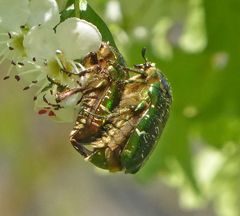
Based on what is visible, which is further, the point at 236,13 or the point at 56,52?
the point at 236,13

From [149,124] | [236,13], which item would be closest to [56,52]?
[149,124]

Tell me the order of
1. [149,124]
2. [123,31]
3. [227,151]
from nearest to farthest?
1. [149,124]
2. [123,31]
3. [227,151]

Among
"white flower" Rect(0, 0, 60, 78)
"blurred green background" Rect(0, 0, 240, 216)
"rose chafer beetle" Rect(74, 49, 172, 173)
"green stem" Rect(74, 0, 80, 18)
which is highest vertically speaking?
"blurred green background" Rect(0, 0, 240, 216)

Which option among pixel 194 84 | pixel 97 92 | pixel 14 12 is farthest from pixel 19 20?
pixel 194 84

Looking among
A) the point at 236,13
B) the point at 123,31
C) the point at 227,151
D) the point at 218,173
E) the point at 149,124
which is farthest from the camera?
the point at 218,173

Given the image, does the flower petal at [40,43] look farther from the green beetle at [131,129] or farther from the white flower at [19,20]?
the green beetle at [131,129]

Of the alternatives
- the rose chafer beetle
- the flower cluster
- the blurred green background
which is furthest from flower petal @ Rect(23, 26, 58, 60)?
the blurred green background

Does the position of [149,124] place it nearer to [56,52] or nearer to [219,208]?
[56,52]

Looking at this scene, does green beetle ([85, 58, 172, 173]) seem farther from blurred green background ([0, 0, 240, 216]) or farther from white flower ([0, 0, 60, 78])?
blurred green background ([0, 0, 240, 216])

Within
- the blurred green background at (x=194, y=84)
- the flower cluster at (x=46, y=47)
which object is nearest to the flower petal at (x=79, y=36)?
the flower cluster at (x=46, y=47)
